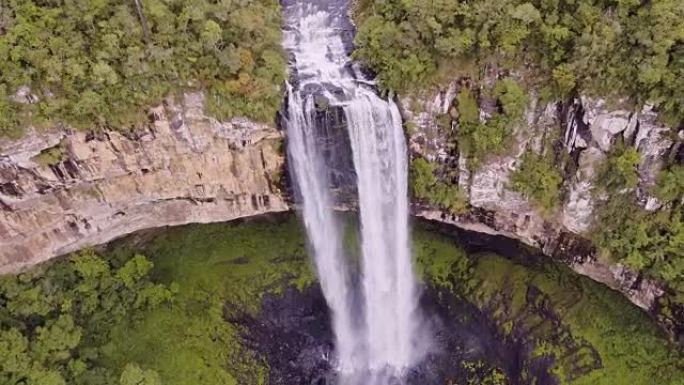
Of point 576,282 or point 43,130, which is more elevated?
point 43,130

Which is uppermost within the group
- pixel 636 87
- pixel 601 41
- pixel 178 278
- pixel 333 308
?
pixel 601 41

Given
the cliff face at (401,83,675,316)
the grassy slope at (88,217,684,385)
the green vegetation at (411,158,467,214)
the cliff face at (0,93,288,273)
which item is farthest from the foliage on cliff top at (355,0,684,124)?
the grassy slope at (88,217,684,385)

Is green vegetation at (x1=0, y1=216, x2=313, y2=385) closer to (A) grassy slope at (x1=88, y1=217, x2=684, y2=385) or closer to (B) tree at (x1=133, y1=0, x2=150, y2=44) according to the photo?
(A) grassy slope at (x1=88, y1=217, x2=684, y2=385)

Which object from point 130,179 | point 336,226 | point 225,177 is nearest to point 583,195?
point 336,226

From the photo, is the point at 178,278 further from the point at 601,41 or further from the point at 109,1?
the point at 601,41

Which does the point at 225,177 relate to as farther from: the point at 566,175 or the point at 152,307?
the point at 566,175

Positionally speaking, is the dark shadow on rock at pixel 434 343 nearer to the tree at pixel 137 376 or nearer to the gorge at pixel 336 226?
the gorge at pixel 336 226

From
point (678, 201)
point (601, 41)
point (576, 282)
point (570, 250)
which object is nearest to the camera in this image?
point (601, 41)

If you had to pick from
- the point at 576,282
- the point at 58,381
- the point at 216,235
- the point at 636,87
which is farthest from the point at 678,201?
the point at 58,381
